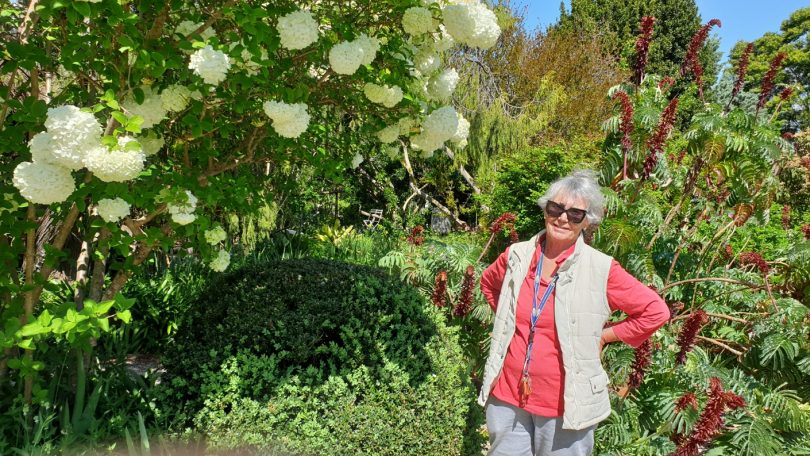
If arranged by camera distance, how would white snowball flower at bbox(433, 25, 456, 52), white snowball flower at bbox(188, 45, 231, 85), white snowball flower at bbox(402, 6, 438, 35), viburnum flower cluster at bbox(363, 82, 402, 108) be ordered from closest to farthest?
white snowball flower at bbox(188, 45, 231, 85), white snowball flower at bbox(402, 6, 438, 35), viburnum flower cluster at bbox(363, 82, 402, 108), white snowball flower at bbox(433, 25, 456, 52)

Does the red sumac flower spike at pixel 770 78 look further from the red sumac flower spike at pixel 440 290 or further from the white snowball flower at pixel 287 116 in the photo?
the white snowball flower at pixel 287 116

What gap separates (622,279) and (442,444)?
1.25m

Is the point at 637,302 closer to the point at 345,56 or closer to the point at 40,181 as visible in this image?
the point at 345,56

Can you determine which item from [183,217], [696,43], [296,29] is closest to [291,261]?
[183,217]

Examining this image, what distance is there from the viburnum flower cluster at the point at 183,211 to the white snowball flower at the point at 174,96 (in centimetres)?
32

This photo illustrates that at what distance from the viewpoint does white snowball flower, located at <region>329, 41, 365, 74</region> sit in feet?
7.09

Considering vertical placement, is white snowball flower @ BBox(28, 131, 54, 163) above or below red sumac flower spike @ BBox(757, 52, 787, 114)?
below

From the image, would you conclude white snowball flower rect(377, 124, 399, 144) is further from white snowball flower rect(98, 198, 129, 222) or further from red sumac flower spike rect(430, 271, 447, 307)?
white snowball flower rect(98, 198, 129, 222)

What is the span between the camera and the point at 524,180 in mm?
7586

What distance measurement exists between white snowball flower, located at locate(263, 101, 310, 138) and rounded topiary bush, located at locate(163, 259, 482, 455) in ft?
3.34

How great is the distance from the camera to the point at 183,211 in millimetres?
→ 2160

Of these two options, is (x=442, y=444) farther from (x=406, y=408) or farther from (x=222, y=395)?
(x=222, y=395)

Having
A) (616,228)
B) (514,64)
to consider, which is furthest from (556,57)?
(616,228)

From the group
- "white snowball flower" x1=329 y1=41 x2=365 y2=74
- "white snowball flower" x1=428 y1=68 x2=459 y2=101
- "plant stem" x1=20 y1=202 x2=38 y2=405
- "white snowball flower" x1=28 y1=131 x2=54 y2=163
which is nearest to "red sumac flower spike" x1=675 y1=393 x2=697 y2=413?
"white snowball flower" x1=428 y1=68 x2=459 y2=101
